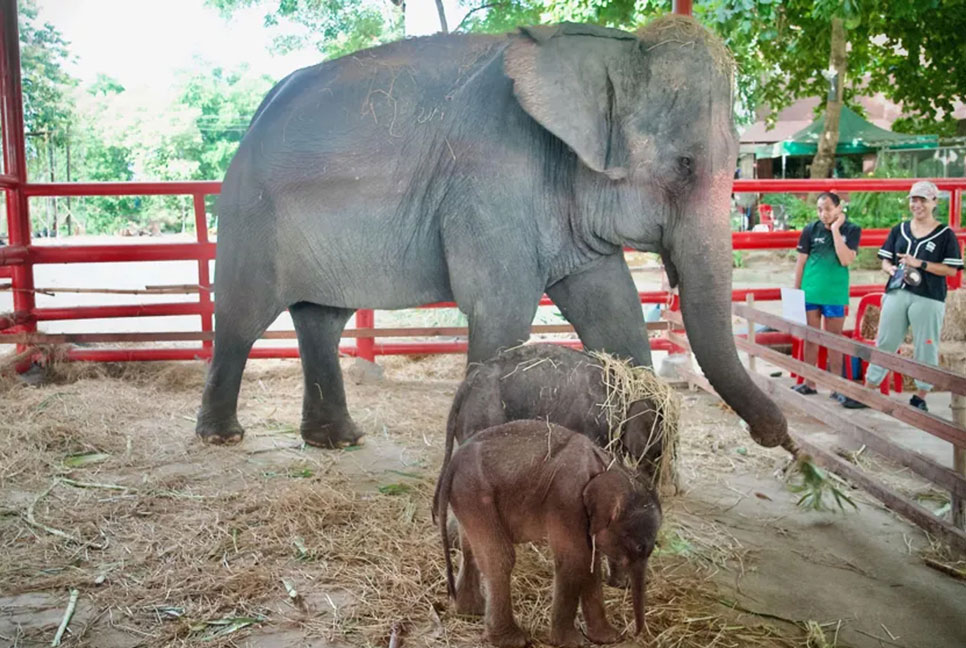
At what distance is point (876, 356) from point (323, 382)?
304cm

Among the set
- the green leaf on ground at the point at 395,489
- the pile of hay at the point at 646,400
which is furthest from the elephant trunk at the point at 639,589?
the green leaf on ground at the point at 395,489

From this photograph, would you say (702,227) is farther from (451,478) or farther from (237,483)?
(237,483)

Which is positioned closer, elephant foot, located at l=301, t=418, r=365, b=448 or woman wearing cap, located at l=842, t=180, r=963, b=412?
elephant foot, located at l=301, t=418, r=365, b=448

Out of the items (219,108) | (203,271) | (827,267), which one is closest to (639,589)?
(827,267)

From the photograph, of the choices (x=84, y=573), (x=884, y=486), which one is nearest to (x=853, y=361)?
(x=884, y=486)

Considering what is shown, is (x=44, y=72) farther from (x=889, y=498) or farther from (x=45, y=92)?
(x=889, y=498)

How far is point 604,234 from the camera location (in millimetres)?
4281

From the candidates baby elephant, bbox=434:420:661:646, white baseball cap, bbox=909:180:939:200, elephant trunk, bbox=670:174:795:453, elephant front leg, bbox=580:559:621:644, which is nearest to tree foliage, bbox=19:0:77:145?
elephant trunk, bbox=670:174:795:453

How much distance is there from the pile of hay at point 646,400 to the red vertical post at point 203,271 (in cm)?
456

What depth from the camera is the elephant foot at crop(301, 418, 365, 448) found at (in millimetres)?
5492

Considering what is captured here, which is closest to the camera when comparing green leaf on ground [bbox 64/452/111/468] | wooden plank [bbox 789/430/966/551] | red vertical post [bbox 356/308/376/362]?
wooden plank [bbox 789/430/966/551]

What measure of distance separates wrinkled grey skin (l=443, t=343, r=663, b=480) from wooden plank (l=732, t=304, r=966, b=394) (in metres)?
1.41

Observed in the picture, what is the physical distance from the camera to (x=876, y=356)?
4.48 meters

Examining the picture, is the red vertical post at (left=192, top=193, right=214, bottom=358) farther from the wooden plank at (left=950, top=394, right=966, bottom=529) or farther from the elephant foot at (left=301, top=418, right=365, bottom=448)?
the wooden plank at (left=950, top=394, right=966, bottom=529)
